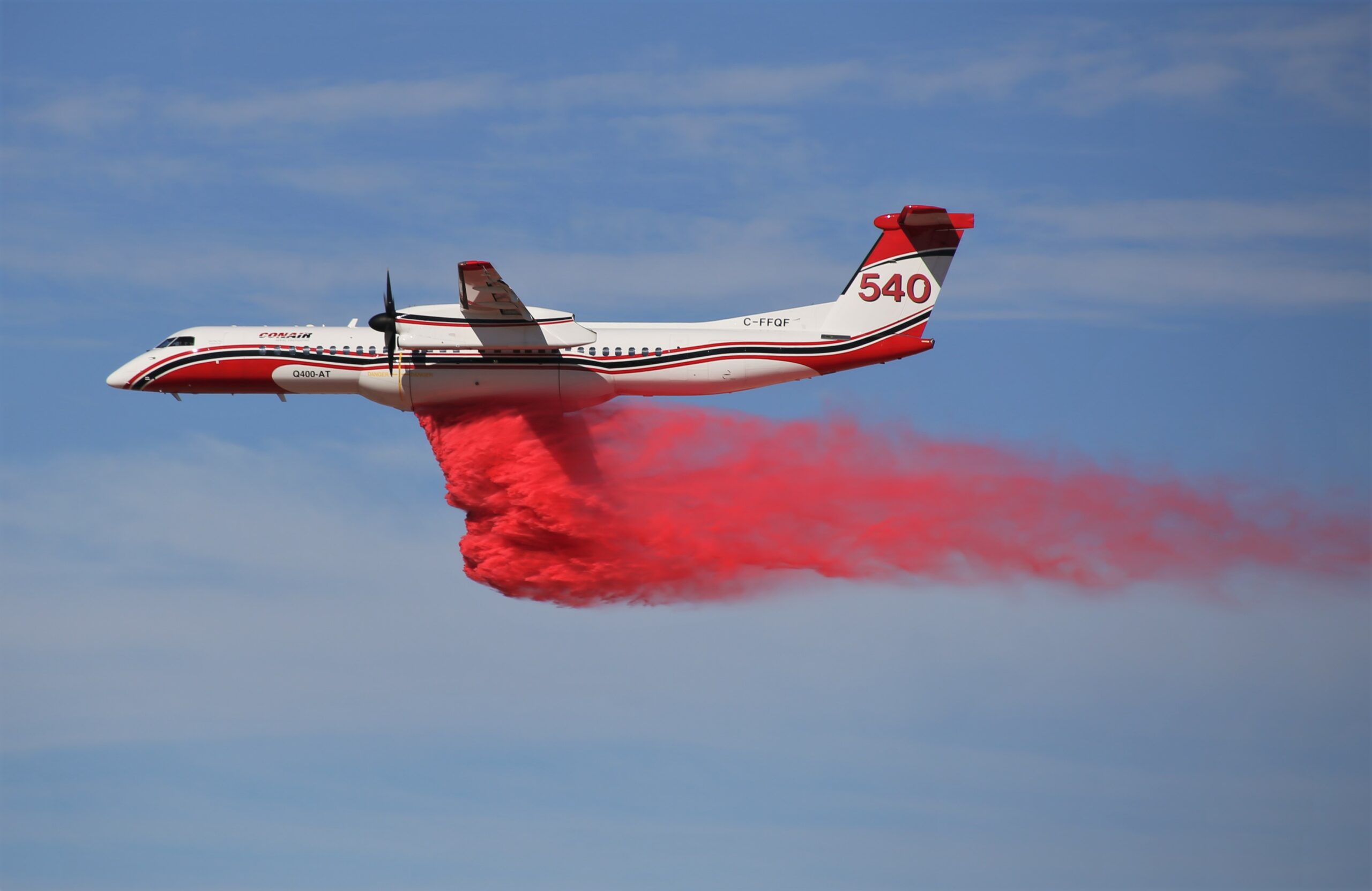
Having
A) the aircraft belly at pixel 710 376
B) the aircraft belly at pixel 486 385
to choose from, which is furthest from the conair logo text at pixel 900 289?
the aircraft belly at pixel 486 385

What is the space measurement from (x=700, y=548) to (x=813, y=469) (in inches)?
119

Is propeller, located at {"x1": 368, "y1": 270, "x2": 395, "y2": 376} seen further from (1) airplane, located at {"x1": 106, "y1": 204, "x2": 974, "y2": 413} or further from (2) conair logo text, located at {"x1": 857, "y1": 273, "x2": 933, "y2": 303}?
(2) conair logo text, located at {"x1": 857, "y1": 273, "x2": 933, "y2": 303}

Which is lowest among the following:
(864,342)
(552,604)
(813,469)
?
(552,604)

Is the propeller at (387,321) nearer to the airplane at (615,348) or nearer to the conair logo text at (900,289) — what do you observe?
the airplane at (615,348)

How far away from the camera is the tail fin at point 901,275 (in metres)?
31.3

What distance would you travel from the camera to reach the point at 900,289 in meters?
31.4

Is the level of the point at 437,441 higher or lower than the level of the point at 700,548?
higher

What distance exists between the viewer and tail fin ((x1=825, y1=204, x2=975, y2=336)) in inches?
1232

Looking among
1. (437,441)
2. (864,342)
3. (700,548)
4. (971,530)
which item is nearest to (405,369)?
(437,441)

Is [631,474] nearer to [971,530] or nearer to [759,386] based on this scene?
[759,386]

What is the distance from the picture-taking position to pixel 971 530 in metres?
31.7

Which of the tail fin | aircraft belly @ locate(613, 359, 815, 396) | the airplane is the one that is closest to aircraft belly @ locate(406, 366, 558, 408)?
the airplane

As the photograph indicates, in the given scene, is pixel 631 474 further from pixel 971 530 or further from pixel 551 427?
pixel 971 530

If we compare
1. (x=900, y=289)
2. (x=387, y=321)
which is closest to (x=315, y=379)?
(x=387, y=321)
